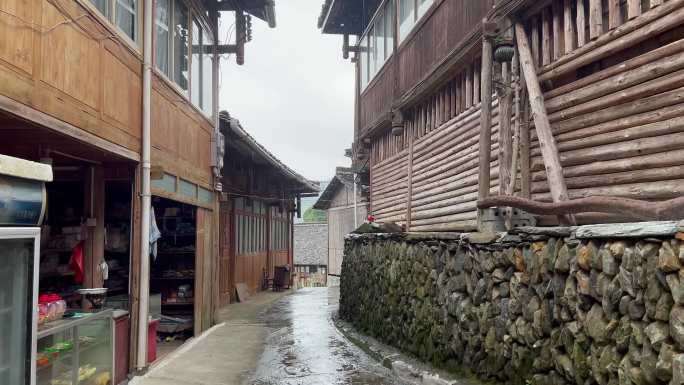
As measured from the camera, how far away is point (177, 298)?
11961mm

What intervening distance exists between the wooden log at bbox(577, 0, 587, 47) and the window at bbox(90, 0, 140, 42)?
530cm

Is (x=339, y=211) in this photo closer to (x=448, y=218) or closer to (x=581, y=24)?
(x=448, y=218)

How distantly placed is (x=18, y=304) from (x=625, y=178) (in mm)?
5264

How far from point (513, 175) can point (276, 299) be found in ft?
45.1

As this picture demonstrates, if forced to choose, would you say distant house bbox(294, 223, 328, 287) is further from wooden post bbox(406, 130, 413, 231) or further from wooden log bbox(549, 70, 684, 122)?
wooden log bbox(549, 70, 684, 122)

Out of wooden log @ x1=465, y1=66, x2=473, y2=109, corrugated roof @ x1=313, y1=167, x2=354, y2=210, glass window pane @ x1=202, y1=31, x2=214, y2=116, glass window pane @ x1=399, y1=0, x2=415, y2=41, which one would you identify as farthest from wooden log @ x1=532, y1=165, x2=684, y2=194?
corrugated roof @ x1=313, y1=167, x2=354, y2=210

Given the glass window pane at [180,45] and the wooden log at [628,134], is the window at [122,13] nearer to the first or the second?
the glass window pane at [180,45]

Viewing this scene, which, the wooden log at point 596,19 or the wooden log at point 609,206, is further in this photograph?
the wooden log at point 596,19

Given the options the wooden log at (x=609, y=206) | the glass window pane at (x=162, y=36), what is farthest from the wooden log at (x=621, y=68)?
the glass window pane at (x=162, y=36)

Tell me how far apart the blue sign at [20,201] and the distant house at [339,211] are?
61.5 feet

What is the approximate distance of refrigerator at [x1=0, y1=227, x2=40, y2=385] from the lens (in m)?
3.82

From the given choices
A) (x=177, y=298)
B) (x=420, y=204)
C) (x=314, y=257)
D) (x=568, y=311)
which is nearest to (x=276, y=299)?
(x=177, y=298)

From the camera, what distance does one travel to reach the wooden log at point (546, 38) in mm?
6984

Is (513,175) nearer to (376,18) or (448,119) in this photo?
Result: (448,119)
